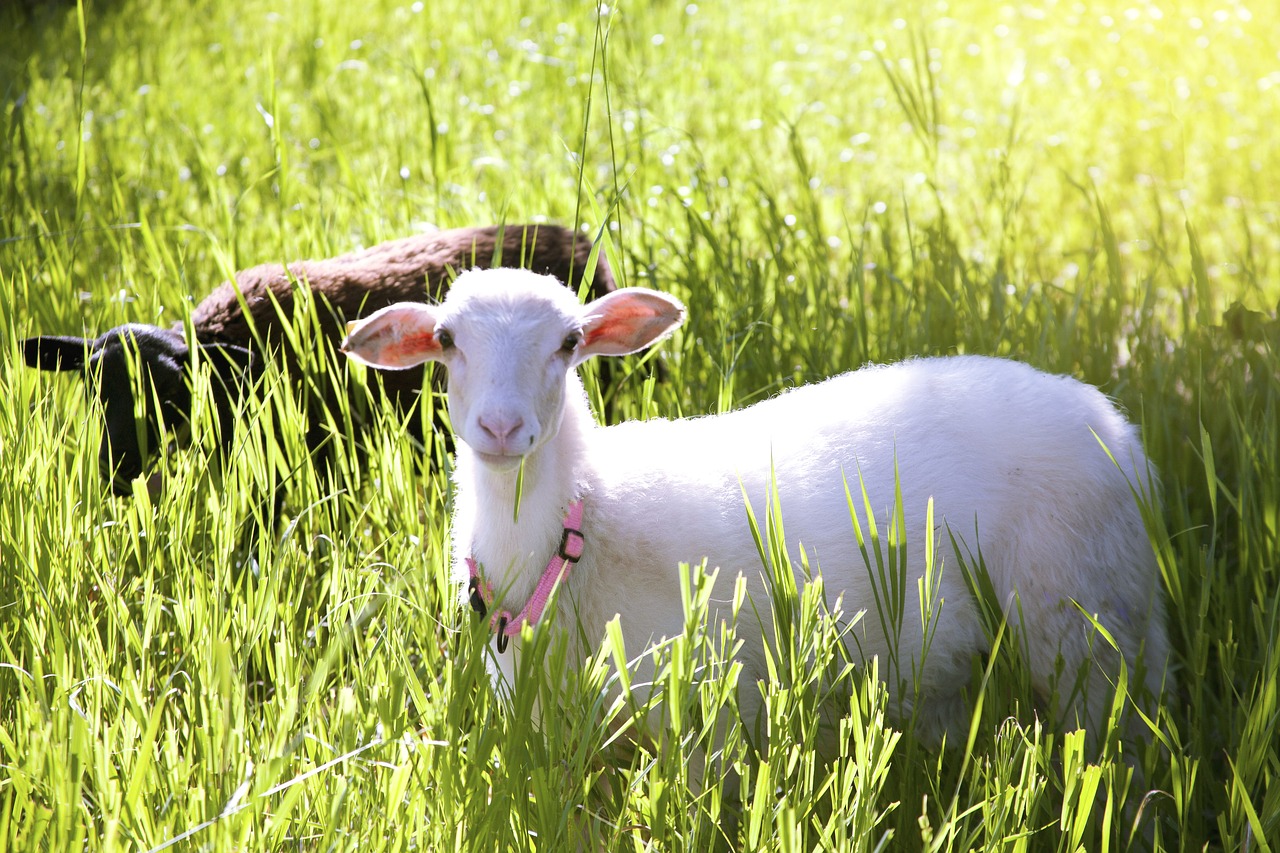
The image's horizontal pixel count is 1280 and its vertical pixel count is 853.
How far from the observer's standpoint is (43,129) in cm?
596

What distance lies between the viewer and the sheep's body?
3135 mm

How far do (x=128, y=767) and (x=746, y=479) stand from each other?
1334 millimetres

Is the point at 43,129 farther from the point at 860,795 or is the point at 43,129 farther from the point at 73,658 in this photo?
the point at 860,795

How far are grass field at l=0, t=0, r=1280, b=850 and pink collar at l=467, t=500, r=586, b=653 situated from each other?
12 centimetres

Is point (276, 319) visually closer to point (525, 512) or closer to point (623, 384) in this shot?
point (623, 384)

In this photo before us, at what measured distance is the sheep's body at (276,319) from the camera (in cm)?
313

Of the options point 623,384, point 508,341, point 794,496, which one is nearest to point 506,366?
point 508,341

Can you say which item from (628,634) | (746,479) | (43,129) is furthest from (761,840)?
(43,129)

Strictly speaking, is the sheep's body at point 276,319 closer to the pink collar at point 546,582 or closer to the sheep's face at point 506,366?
the sheep's face at point 506,366

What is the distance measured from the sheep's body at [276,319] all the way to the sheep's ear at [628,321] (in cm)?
76

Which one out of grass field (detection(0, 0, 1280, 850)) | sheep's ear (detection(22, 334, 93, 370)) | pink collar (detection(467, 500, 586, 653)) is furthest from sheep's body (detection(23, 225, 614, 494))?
pink collar (detection(467, 500, 586, 653))

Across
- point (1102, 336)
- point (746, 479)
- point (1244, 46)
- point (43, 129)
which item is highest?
point (1244, 46)

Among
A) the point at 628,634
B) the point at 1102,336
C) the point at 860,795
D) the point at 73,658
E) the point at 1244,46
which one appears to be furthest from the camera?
the point at 1244,46

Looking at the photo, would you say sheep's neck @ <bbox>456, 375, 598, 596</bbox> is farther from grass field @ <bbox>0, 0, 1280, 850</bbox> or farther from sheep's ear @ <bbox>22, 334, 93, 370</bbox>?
sheep's ear @ <bbox>22, 334, 93, 370</bbox>
